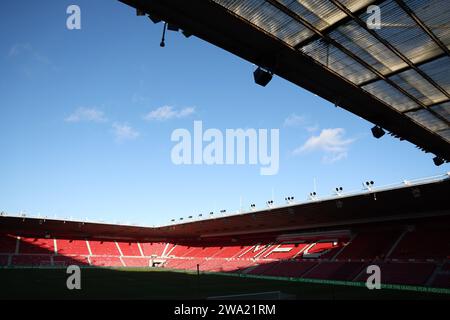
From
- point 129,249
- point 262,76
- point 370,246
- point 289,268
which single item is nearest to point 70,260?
point 129,249

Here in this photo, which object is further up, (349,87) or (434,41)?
(434,41)

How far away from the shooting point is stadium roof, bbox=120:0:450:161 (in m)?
6.55

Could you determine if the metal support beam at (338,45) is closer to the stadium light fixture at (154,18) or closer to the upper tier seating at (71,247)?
the stadium light fixture at (154,18)

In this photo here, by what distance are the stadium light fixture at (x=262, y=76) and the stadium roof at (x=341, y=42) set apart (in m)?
0.20

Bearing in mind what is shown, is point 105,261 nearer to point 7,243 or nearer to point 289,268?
point 7,243

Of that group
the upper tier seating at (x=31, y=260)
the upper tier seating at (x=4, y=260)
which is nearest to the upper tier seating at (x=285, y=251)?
the upper tier seating at (x=31, y=260)

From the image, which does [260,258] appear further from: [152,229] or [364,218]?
[152,229]

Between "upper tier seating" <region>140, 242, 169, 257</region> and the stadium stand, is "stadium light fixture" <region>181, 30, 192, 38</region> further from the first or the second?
"upper tier seating" <region>140, 242, 169, 257</region>

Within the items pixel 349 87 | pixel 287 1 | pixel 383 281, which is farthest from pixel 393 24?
pixel 383 281

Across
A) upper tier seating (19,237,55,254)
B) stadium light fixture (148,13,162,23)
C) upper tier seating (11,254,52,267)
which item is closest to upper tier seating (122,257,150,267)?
upper tier seating (19,237,55,254)

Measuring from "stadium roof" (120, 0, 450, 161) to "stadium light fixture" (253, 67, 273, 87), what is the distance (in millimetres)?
202

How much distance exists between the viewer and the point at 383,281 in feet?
92.1

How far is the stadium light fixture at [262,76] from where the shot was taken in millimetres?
7918
